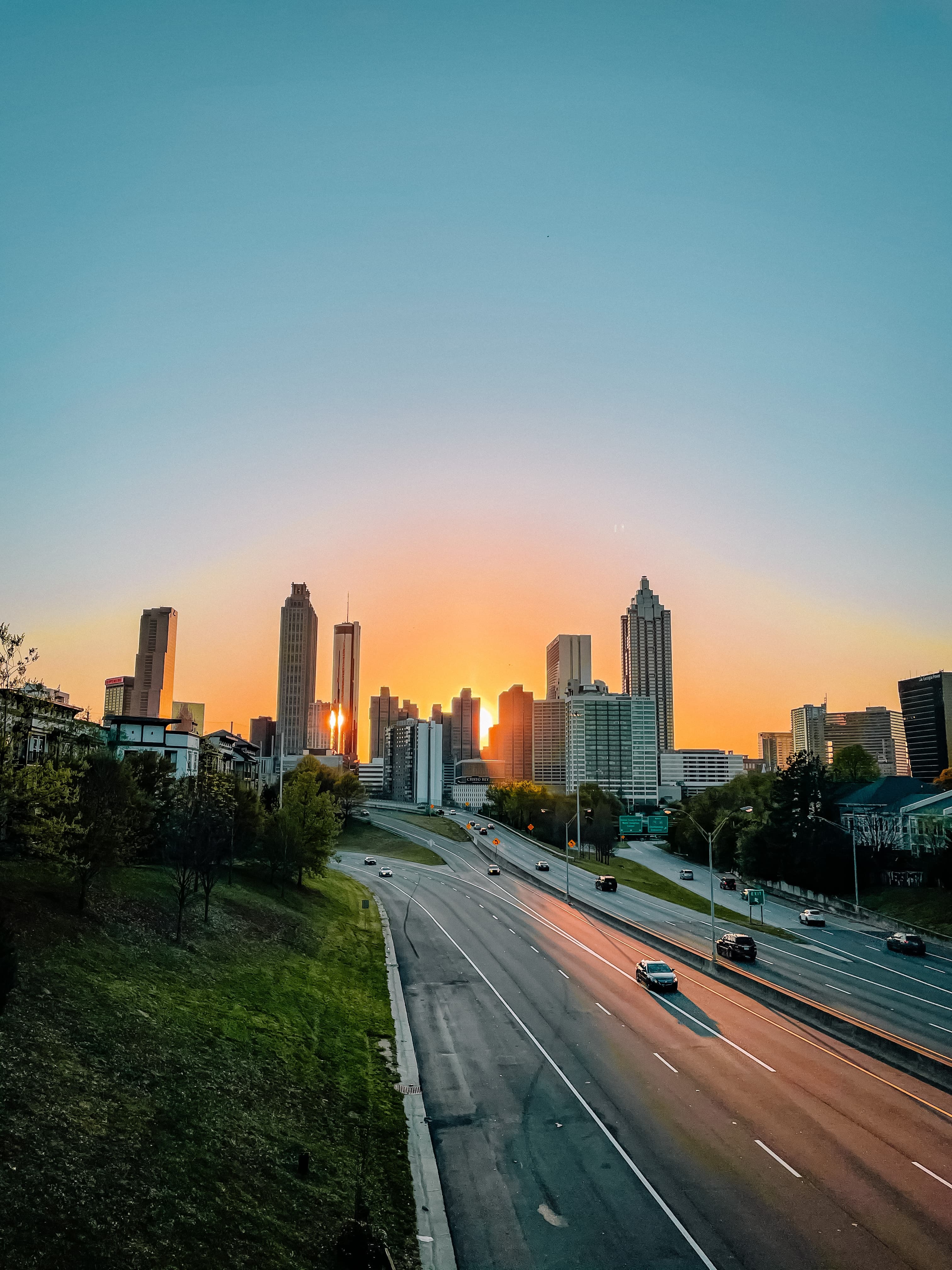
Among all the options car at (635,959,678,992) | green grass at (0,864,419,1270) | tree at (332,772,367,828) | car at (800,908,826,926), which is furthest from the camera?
tree at (332,772,367,828)

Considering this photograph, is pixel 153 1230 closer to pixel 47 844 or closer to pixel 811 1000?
pixel 47 844

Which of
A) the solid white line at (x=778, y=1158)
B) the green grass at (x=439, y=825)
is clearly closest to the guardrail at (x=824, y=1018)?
the solid white line at (x=778, y=1158)

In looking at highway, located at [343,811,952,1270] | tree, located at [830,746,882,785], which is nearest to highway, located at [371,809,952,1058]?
highway, located at [343,811,952,1270]

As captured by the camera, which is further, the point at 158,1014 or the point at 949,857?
the point at 949,857

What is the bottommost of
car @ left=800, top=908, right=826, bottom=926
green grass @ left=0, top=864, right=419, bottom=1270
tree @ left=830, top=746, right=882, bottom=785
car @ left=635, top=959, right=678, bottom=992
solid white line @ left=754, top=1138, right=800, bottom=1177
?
car @ left=800, top=908, right=826, bottom=926

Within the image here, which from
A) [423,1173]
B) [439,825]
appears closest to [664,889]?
[439,825]

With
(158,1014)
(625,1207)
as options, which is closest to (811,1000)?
(625,1207)

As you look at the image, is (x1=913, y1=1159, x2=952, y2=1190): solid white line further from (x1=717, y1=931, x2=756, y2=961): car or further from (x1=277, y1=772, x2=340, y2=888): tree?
(x1=277, y1=772, x2=340, y2=888): tree

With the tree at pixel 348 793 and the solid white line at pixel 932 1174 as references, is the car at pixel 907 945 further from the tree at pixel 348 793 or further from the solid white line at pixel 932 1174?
the tree at pixel 348 793
